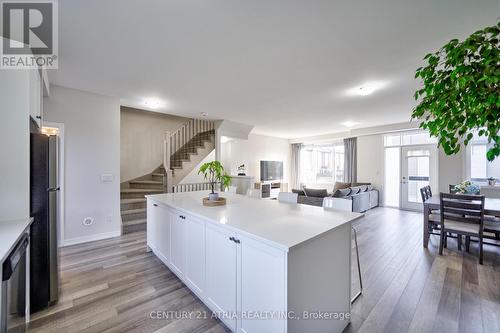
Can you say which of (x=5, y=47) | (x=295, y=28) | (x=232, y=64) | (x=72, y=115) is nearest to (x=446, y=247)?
(x=295, y=28)

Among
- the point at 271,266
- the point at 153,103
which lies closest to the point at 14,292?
the point at 271,266

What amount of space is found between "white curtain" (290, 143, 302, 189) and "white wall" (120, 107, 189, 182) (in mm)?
5063

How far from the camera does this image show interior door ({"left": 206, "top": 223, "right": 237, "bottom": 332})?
1584 mm

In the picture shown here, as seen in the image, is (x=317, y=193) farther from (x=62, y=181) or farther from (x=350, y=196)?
(x=62, y=181)

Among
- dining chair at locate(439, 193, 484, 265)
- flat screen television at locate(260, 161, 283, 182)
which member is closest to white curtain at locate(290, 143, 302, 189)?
flat screen television at locate(260, 161, 283, 182)

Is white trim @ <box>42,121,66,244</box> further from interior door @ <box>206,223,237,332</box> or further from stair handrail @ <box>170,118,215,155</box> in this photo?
interior door @ <box>206,223,237,332</box>

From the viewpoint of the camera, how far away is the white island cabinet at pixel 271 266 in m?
1.26

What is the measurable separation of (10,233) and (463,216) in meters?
5.02

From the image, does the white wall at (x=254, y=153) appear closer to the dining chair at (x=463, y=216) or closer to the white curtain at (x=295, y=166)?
the white curtain at (x=295, y=166)

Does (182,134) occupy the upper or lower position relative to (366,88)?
lower

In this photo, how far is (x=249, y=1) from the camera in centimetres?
165

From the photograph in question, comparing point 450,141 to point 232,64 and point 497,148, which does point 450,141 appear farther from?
point 232,64

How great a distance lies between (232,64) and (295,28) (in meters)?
0.96

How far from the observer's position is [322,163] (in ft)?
28.5
